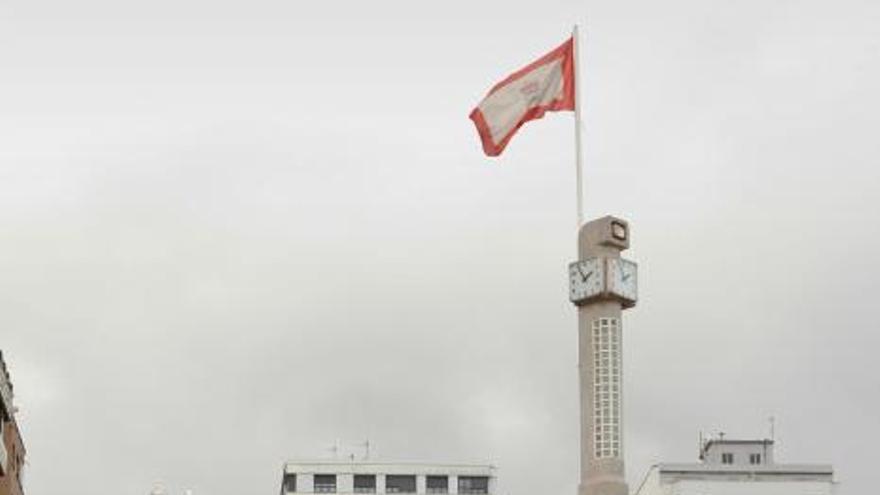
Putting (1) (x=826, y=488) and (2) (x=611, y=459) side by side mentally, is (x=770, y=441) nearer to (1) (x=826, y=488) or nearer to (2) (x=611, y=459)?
(1) (x=826, y=488)

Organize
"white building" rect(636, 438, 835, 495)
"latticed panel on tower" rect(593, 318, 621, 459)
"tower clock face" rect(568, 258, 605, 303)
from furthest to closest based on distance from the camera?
"white building" rect(636, 438, 835, 495) < "tower clock face" rect(568, 258, 605, 303) < "latticed panel on tower" rect(593, 318, 621, 459)

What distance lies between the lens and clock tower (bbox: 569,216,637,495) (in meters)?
57.6

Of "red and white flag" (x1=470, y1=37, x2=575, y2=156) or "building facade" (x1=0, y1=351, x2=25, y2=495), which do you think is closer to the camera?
"red and white flag" (x1=470, y1=37, x2=575, y2=156)

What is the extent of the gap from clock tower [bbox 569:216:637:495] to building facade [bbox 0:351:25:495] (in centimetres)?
5486

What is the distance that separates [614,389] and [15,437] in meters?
73.9

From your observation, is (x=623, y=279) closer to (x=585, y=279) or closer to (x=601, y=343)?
(x=585, y=279)

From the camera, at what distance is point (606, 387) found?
58156mm

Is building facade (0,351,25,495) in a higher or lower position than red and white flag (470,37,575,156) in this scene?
lower

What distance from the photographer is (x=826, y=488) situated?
15075 cm

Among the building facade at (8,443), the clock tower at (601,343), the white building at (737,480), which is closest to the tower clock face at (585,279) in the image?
the clock tower at (601,343)

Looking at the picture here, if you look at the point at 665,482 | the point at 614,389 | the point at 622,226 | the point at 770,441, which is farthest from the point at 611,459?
the point at 770,441

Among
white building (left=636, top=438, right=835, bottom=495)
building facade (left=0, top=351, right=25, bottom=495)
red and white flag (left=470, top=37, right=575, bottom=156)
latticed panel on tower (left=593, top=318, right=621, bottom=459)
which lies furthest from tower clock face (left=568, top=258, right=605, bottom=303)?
white building (left=636, top=438, right=835, bottom=495)

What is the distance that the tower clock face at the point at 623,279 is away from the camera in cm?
5809

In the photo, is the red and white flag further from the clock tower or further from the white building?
the white building
